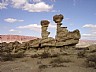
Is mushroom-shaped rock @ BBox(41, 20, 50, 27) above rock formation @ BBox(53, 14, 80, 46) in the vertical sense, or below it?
above

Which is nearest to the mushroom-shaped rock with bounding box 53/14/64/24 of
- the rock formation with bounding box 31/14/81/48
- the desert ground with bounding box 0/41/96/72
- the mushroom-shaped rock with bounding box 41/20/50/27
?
the rock formation with bounding box 31/14/81/48

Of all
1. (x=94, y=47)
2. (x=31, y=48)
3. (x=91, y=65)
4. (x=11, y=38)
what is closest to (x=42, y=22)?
(x=31, y=48)

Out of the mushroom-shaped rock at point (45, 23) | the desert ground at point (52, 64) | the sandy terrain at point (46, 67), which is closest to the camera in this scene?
the sandy terrain at point (46, 67)

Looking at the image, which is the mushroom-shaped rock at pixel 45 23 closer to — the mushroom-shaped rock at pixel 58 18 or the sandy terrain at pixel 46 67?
the mushroom-shaped rock at pixel 58 18

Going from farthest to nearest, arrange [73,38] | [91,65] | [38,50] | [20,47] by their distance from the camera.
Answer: [20,47]
[38,50]
[73,38]
[91,65]

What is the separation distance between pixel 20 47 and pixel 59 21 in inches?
398

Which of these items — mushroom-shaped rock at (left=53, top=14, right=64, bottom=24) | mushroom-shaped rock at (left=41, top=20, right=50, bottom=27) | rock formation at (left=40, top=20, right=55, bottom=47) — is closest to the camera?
rock formation at (left=40, top=20, right=55, bottom=47)

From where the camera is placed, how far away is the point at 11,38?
504ft

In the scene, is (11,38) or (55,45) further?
(11,38)

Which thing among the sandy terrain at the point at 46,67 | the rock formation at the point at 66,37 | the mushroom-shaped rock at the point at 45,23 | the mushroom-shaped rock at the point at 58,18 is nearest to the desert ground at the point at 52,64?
the sandy terrain at the point at 46,67

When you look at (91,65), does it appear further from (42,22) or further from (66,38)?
(42,22)

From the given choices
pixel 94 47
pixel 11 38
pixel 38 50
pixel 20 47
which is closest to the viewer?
pixel 94 47

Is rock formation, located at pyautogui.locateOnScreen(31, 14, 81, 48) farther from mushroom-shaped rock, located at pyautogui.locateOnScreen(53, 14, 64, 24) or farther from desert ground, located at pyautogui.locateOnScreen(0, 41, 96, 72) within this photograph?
desert ground, located at pyautogui.locateOnScreen(0, 41, 96, 72)

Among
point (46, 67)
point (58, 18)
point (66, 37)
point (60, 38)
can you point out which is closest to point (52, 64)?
point (46, 67)
